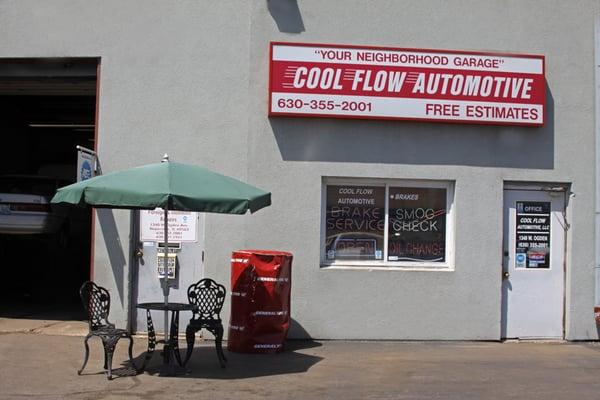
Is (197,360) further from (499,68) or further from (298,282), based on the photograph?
(499,68)

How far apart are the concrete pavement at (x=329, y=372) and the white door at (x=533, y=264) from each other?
40cm

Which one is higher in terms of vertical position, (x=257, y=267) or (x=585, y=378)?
(x=257, y=267)

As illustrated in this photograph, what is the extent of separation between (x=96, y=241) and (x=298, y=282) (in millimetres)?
3075

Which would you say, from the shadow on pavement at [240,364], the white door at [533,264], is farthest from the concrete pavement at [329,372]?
the white door at [533,264]

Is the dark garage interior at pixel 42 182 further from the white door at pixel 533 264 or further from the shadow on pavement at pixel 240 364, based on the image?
the white door at pixel 533 264

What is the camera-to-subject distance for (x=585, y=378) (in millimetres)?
8289

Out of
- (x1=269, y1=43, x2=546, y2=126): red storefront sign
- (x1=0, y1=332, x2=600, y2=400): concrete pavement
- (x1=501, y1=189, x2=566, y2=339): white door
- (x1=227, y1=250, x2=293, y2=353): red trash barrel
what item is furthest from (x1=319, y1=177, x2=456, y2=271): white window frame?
(x1=227, y1=250, x2=293, y2=353): red trash barrel

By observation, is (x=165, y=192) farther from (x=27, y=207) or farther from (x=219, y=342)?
(x=27, y=207)

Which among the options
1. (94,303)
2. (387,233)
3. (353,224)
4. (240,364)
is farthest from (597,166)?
(94,303)

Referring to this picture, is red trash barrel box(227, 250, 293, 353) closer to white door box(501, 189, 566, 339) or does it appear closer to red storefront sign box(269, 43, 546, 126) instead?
red storefront sign box(269, 43, 546, 126)

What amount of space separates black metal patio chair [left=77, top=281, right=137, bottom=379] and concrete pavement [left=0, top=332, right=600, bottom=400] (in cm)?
26

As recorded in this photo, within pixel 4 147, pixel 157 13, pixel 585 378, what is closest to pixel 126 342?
pixel 157 13

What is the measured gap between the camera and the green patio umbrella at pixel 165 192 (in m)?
7.37

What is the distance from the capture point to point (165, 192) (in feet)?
24.2
